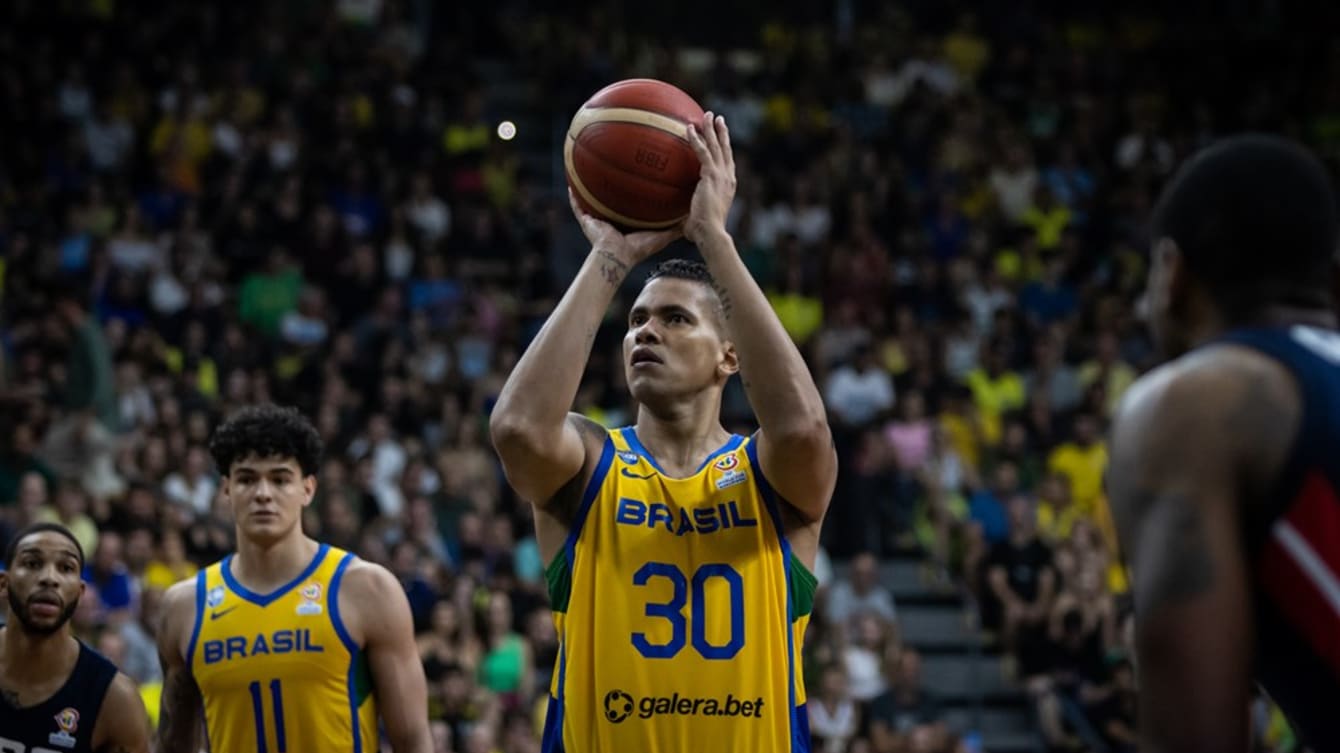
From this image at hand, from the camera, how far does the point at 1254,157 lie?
2689 millimetres

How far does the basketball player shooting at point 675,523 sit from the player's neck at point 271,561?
1497 millimetres

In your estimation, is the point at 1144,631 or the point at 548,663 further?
the point at 548,663

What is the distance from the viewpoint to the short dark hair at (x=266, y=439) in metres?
6.16

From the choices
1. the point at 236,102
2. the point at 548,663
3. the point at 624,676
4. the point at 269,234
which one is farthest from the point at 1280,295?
the point at 236,102

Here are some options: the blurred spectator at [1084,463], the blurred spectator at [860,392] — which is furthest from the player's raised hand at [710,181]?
the blurred spectator at [1084,463]

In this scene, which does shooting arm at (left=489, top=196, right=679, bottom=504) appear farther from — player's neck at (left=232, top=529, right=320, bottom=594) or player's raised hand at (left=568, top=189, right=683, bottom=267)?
player's neck at (left=232, top=529, right=320, bottom=594)

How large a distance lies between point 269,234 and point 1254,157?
45.1 feet

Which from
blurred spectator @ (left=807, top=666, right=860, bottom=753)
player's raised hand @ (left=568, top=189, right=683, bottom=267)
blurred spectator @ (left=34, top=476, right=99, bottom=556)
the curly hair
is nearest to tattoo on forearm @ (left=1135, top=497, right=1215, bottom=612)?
player's raised hand @ (left=568, top=189, right=683, bottom=267)

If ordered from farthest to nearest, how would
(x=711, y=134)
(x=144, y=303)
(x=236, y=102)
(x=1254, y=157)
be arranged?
1. (x=236, y=102)
2. (x=144, y=303)
3. (x=711, y=134)
4. (x=1254, y=157)

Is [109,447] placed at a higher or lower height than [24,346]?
lower

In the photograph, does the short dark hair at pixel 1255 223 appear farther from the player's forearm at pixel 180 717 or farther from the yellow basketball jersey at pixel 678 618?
the player's forearm at pixel 180 717

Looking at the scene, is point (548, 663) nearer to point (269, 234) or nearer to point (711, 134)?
point (269, 234)

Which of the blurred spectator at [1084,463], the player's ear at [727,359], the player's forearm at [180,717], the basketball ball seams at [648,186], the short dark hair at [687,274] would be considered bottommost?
the player's forearm at [180,717]

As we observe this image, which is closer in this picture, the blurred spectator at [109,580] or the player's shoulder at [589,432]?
the player's shoulder at [589,432]
